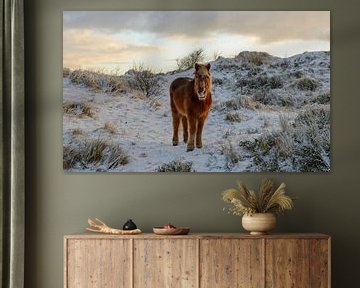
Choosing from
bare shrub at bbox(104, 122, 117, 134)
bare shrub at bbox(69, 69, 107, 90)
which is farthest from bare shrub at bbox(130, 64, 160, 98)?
bare shrub at bbox(104, 122, 117, 134)

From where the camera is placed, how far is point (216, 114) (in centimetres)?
779

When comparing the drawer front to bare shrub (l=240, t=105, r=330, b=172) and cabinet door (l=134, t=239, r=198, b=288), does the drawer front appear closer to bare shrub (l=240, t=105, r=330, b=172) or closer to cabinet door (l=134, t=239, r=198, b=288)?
cabinet door (l=134, t=239, r=198, b=288)

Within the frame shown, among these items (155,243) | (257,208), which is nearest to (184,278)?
(155,243)

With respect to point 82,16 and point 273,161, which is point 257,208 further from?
point 82,16

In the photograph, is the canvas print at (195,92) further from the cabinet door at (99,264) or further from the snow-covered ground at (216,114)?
the cabinet door at (99,264)

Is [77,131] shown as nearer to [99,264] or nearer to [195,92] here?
[195,92]

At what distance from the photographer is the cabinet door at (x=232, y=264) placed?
720 cm

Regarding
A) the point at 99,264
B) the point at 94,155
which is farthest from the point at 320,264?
the point at 94,155

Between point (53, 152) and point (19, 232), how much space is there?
0.74 m

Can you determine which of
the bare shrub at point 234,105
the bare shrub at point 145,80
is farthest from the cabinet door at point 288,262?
the bare shrub at point 145,80

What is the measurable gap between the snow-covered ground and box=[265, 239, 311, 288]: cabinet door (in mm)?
801

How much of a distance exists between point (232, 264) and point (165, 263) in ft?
1.76

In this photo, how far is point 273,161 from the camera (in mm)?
7773

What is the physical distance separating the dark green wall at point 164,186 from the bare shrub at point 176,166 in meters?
0.06
